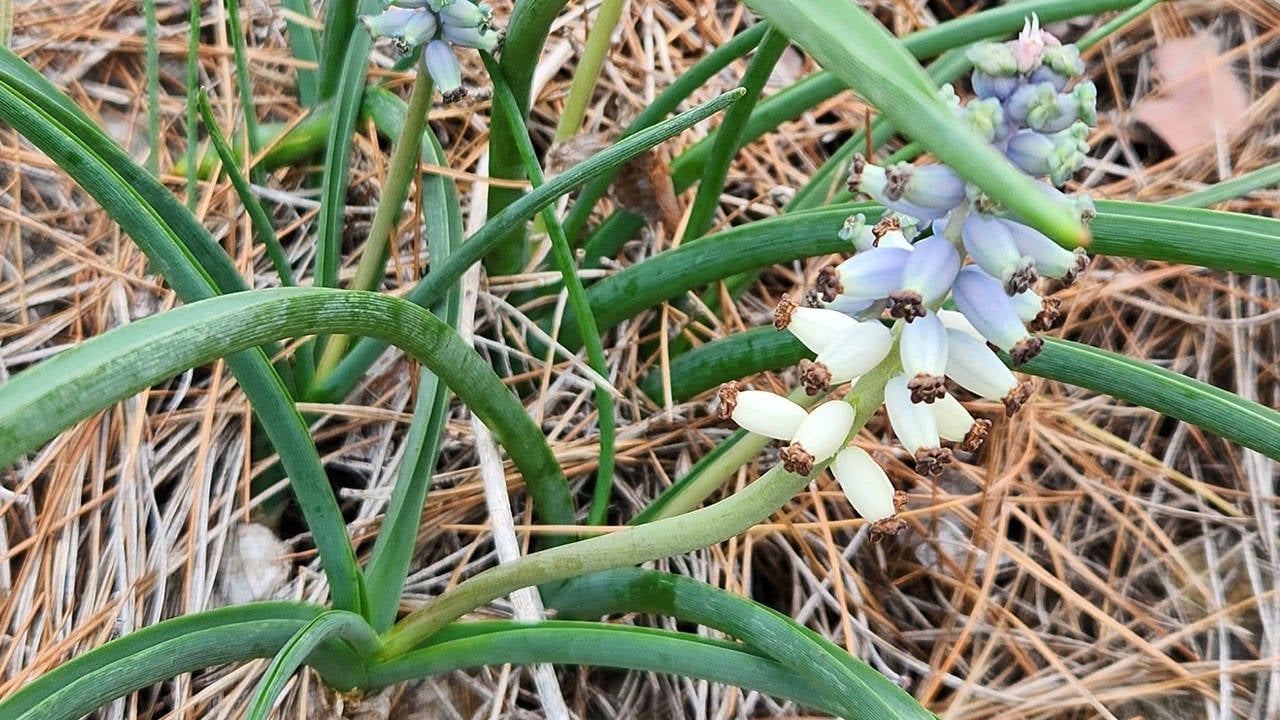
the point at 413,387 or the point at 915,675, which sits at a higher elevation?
the point at 413,387

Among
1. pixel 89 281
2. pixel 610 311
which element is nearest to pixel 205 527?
pixel 89 281

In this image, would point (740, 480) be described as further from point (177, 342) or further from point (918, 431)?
point (177, 342)

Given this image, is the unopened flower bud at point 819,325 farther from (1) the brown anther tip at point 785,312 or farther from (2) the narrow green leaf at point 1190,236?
(2) the narrow green leaf at point 1190,236

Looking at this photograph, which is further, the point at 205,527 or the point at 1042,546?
the point at 1042,546

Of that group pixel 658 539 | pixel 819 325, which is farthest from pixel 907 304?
pixel 658 539

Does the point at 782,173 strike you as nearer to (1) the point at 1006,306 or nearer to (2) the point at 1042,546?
(2) the point at 1042,546

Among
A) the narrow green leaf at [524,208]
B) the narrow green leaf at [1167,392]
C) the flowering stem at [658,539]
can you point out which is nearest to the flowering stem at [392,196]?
the narrow green leaf at [524,208]
